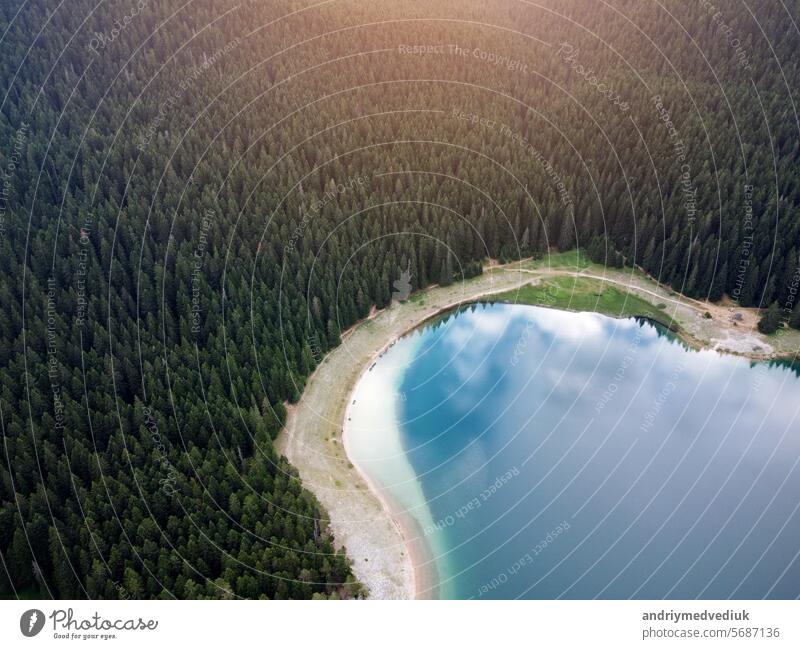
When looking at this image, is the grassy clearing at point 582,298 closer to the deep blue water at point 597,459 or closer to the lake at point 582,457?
the deep blue water at point 597,459

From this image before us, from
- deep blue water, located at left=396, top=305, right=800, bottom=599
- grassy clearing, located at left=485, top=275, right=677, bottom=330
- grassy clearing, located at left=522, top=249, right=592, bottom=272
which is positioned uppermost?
grassy clearing, located at left=522, top=249, right=592, bottom=272

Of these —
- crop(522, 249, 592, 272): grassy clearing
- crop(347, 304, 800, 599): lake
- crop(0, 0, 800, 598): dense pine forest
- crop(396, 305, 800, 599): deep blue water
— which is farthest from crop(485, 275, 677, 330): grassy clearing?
crop(0, 0, 800, 598): dense pine forest

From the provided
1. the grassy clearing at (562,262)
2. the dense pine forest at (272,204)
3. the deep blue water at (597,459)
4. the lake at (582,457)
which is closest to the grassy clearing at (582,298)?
the deep blue water at (597,459)

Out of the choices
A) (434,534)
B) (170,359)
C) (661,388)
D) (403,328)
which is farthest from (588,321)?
(170,359)

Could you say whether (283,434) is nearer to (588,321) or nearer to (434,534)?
(434,534)

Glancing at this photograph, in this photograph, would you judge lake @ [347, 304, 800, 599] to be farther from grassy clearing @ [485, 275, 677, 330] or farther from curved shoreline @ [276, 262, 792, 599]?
grassy clearing @ [485, 275, 677, 330]

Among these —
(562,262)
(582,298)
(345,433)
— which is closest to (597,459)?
(345,433)

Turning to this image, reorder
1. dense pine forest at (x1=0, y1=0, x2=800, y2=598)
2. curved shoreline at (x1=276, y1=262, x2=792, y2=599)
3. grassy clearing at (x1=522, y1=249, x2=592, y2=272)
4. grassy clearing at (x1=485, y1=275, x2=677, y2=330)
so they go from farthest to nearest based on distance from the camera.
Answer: grassy clearing at (x1=522, y1=249, x2=592, y2=272) → grassy clearing at (x1=485, y1=275, x2=677, y2=330) → curved shoreline at (x1=276, y1=262, x2=792, y2=599) → dense pine forest at (x1=0, y1=0, x2=800, y2=598)
